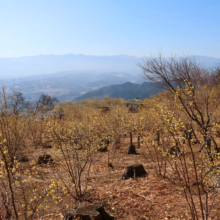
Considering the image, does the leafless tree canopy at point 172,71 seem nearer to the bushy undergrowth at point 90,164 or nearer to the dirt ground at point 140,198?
the bushy undergrowth at point 90,164

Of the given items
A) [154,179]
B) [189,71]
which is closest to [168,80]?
[189,71]

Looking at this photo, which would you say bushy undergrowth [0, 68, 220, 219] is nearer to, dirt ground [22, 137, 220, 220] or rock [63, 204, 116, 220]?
dirt ground [22, 137, 220, 220]

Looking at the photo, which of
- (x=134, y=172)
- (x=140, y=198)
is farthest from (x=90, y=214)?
(x=134, y=172)

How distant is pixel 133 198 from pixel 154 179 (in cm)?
170

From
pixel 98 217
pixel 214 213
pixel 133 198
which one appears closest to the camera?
pixel 98 217

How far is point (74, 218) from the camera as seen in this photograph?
4.09 metres

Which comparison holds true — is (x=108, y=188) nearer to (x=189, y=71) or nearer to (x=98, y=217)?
(x=98, y=217)

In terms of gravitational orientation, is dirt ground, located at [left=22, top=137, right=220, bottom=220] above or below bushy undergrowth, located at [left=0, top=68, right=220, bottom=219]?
below

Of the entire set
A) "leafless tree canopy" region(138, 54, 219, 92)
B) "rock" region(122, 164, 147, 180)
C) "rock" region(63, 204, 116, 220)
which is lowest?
"rock" region(122, 164, 147, 180)

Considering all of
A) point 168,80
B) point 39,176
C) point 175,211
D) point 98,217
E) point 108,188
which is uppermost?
point 168,80

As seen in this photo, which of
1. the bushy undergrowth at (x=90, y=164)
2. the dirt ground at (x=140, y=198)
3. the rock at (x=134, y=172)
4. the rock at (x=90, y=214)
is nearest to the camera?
the bushy undergrowth at (x=90, y=164)

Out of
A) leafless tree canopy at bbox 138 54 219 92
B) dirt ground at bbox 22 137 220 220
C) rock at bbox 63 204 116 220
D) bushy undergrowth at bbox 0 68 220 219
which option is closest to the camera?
bushy undergrowth at bbox 0 68 220 219

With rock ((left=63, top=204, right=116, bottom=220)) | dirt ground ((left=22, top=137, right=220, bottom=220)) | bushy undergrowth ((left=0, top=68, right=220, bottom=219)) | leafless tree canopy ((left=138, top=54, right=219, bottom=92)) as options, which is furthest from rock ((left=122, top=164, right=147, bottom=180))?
leafless tree canopy ((left=138, top=54, right=219, bottom=92))

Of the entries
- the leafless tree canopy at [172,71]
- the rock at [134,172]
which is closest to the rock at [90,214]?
the rock at [134,172]
